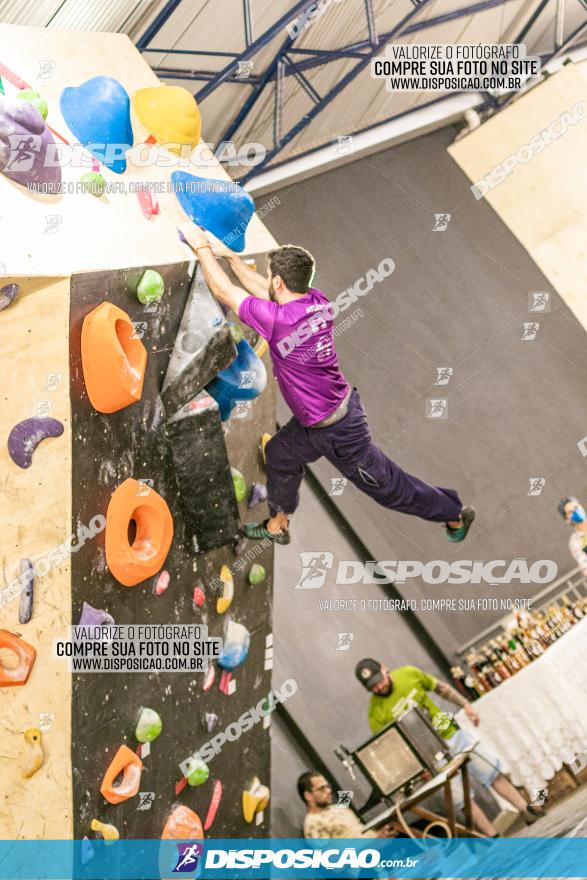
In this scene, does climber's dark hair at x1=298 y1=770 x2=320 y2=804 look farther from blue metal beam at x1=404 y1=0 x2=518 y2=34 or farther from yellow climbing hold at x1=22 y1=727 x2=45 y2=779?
blue metal beam at x1=404 y1=0 x2=518 y2=34

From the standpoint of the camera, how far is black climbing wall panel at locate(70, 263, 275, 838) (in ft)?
13.5

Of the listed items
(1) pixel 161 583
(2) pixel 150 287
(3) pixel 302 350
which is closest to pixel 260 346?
(3) pixel 302 350

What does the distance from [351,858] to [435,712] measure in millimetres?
837

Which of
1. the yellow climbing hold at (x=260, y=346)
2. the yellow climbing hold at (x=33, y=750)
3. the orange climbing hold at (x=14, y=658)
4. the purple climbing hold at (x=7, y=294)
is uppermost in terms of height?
the purple climbing hold at (x=7, y=294)

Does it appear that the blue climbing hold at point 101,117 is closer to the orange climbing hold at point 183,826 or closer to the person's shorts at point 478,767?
the orange climbing hold at point 183,826

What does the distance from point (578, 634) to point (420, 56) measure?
10.3 feet

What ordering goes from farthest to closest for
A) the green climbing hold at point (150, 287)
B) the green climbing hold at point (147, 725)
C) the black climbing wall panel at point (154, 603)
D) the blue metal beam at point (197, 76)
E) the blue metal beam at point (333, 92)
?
the blue metal beam at point (333, 92) → the blue metal beam at point (197, 76) → the green climbing hold at point (147, 725) → the green climbing hold at point (150, 287) → the black climbing wall panel at point (154, 603)

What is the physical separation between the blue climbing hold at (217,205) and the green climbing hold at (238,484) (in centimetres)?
Result: 98

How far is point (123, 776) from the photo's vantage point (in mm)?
4422

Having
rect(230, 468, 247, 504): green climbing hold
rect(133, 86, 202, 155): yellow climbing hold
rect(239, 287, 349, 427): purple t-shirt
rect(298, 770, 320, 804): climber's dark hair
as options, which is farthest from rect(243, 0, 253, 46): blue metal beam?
rect(298, 770, 320, 804): climber's dark hair

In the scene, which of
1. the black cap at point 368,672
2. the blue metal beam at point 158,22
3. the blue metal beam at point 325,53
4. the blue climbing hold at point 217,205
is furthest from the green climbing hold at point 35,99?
the black cap at point 368,672

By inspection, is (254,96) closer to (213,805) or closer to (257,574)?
(257,574)

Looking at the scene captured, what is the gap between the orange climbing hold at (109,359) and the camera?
4051 mm

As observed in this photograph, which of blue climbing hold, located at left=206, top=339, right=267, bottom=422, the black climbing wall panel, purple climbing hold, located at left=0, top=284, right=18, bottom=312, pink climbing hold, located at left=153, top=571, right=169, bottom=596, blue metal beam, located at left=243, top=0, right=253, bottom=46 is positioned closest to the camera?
purple climbing hold, located at left=0, top=284, right=18, bottom=312
